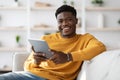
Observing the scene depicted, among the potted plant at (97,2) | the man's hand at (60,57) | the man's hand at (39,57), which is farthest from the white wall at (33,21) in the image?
the man's hand at (60,57)

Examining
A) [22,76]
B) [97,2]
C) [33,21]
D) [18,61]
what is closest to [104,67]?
[22,76]

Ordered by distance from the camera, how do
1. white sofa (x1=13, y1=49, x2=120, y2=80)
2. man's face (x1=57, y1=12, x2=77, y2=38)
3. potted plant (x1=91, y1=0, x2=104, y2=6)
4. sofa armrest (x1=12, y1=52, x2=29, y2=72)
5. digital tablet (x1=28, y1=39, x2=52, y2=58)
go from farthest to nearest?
potted plant (x1=91, y1=0, x2=104, y2=6)
sofa armrest (x1=12, y1=52, x2=29, y2=72)
man's face (x1=57, y1=12, x2=77, y2=38)
digital tablet (x1=28, y1=39, x2=52, y2=58)
white sofa (x1=13, y1=49, x2=120, y2=80)

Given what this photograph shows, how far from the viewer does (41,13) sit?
5246 millimetres

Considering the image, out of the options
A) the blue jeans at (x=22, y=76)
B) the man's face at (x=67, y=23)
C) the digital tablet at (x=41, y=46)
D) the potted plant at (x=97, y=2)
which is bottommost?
the blue jeans at (x=22, y=76)

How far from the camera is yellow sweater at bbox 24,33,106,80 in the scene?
1.95 meters

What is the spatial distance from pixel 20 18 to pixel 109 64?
386 centimetres

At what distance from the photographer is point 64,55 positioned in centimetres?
190

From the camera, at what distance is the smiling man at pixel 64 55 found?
6.35 ft

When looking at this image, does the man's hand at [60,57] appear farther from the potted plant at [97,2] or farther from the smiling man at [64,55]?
the potted plant at [97,2]

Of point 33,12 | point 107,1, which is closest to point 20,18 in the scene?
point 33,12

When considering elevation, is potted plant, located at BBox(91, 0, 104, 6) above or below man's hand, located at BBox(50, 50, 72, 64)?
above

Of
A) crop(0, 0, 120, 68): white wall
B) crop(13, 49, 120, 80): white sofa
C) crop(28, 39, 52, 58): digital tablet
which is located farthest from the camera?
crop(0, 0, 120, 68): white wall

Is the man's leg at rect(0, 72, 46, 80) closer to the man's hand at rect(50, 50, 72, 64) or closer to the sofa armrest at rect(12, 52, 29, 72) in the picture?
the man's hand at rect(50, 50, 72, 64)

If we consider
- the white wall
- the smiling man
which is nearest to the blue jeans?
the smiling man
